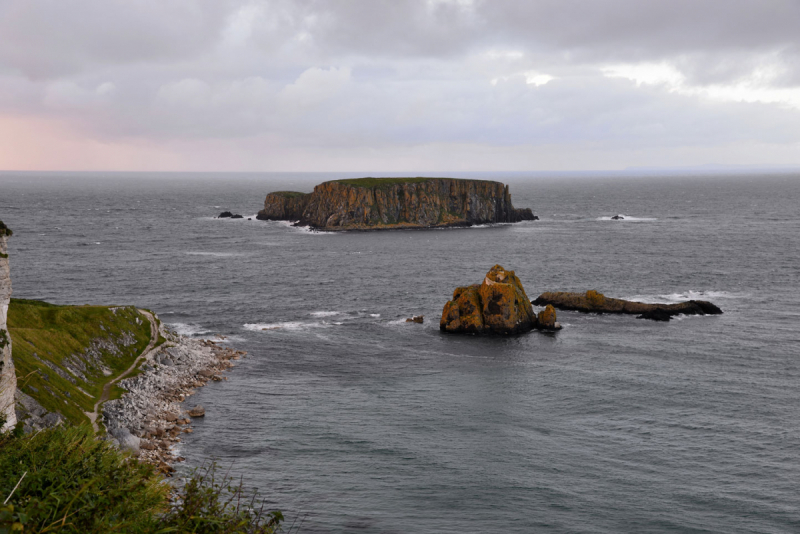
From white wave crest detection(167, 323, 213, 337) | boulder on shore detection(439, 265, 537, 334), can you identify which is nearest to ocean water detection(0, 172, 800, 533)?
white wave crest detection(167, 323, 213, 337)

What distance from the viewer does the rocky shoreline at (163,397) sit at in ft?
158

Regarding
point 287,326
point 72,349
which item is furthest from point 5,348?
point 287,326

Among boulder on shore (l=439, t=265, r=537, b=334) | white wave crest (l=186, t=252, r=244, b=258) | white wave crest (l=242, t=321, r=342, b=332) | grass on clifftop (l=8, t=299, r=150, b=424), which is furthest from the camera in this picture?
white wave crest (l=186, t=252, r=244, b=258)

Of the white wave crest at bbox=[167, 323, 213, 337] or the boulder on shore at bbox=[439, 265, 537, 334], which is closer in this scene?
the white wave crest at bbox=[167, 323, 213, 337]

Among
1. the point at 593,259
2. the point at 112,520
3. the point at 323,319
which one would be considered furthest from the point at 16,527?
the point at 593,259

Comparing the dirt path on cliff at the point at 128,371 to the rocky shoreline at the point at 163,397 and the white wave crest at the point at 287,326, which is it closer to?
the rocky shoreline at the point at 163,397

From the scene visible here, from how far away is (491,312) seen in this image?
86.1 metres

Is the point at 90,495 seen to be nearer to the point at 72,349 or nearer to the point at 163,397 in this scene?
the point at 163,397

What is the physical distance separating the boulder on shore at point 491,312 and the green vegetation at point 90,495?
209ft

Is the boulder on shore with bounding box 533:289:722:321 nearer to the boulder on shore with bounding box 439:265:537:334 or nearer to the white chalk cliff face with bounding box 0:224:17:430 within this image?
the boulder on shore with bounding box 439:265:537:334

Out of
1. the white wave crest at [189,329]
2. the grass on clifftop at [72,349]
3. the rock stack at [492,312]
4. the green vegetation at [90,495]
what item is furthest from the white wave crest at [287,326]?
the green vegetation at [90,495]

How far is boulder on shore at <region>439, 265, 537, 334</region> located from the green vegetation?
63830 mm

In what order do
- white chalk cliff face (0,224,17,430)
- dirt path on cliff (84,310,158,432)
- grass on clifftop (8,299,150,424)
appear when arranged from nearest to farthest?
1. white chalk cliff face (0,224,17,430)
2. grass on clifftop (8,299,150,424)
3. dirt path on cliff (84,310,158,432)

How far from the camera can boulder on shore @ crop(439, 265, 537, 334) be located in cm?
8550
